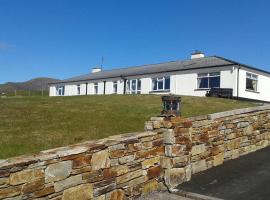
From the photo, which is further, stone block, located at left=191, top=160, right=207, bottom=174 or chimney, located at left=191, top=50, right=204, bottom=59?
chimney, located at left=191, top=50, right=204, bottom=59

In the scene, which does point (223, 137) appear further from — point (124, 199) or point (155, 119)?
point (124, 199)

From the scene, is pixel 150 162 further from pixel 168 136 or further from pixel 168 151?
pixel 168 136

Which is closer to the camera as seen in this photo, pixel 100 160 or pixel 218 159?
pixel 100 160

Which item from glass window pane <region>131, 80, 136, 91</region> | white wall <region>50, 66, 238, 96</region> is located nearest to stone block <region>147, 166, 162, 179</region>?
white wall <region>50, 66, 238, 96</region>

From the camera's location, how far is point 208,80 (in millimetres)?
32688

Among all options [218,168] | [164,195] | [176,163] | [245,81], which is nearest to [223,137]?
[218,168]

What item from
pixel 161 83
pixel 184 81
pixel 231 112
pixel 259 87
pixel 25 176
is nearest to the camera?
pixel 25 176

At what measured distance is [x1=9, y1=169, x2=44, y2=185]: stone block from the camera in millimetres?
5621

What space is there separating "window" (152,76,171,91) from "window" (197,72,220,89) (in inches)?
143

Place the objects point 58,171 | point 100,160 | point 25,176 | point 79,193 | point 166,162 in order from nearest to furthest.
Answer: point 25,176
point 58,171
point 79,193
point 100,160
point 166,162

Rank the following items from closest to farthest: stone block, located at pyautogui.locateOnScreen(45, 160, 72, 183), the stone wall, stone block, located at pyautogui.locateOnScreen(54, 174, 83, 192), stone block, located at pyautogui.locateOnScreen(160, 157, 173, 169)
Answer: the stone wall, stone block, located at pyautogui.locateOnScreen(45, 160, 72, 183), stone block, located at pyautogui.locateOnScreen(54, 174, 83, 192), stone block, located at pyautogui.locateOnScreen(160, 157, 173, 169)

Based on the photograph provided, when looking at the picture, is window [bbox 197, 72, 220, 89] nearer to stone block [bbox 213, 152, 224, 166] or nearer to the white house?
the white house

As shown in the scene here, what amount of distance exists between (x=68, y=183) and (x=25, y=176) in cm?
95

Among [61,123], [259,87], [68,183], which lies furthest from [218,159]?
[259,87]
